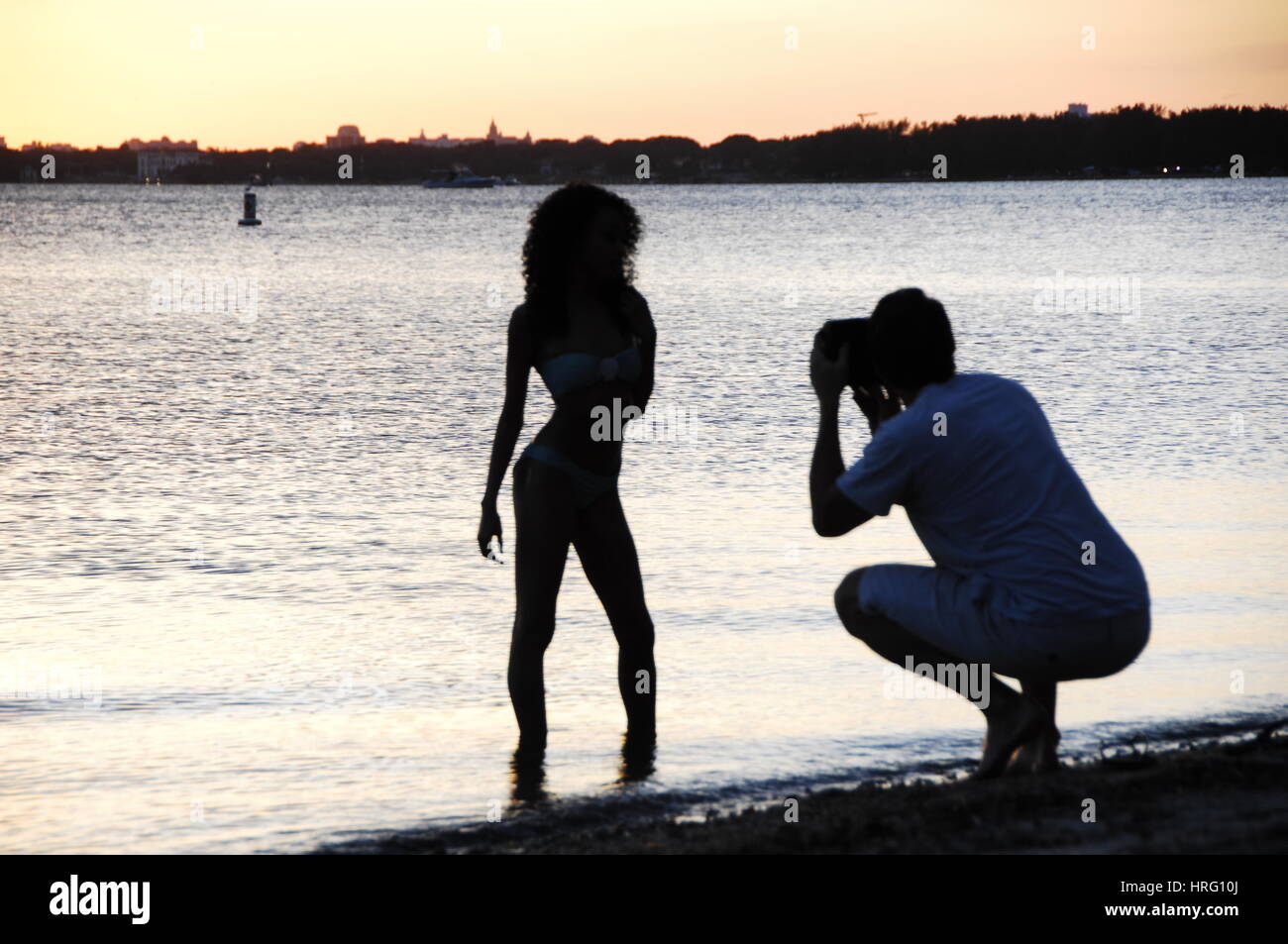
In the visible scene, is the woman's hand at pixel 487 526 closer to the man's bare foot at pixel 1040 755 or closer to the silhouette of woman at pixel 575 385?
the silhouette of woman at pixel 575 385

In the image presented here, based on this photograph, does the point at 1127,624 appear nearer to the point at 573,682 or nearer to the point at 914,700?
the point at 914,700

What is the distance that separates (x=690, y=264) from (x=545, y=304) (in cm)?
4501

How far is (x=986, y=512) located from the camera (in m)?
3.91

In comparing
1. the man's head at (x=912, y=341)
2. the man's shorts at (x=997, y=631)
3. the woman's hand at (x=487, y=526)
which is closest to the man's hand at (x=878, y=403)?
the man's head at (x=912, y=341)

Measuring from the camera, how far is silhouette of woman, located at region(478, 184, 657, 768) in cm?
493

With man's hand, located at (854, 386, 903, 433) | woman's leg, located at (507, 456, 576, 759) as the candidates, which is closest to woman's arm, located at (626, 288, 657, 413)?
woman's leg, located at (507, 456, 576, 759)

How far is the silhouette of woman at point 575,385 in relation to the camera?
4.93 metres

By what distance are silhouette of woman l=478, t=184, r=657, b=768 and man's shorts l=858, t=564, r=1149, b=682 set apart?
3.91ft

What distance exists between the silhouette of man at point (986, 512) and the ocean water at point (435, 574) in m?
1.48

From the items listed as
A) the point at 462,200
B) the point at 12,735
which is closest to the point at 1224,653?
the point at 12,735

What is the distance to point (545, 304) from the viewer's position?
195 inches

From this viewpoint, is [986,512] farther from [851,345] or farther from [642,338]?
[642,338]

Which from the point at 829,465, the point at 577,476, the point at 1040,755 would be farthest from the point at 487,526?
the point at 1040,755

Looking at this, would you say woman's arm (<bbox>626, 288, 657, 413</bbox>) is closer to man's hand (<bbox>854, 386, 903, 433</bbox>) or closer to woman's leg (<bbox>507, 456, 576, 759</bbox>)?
woman's leg (<bbox>507, 456, 576, 759</bbox>)
